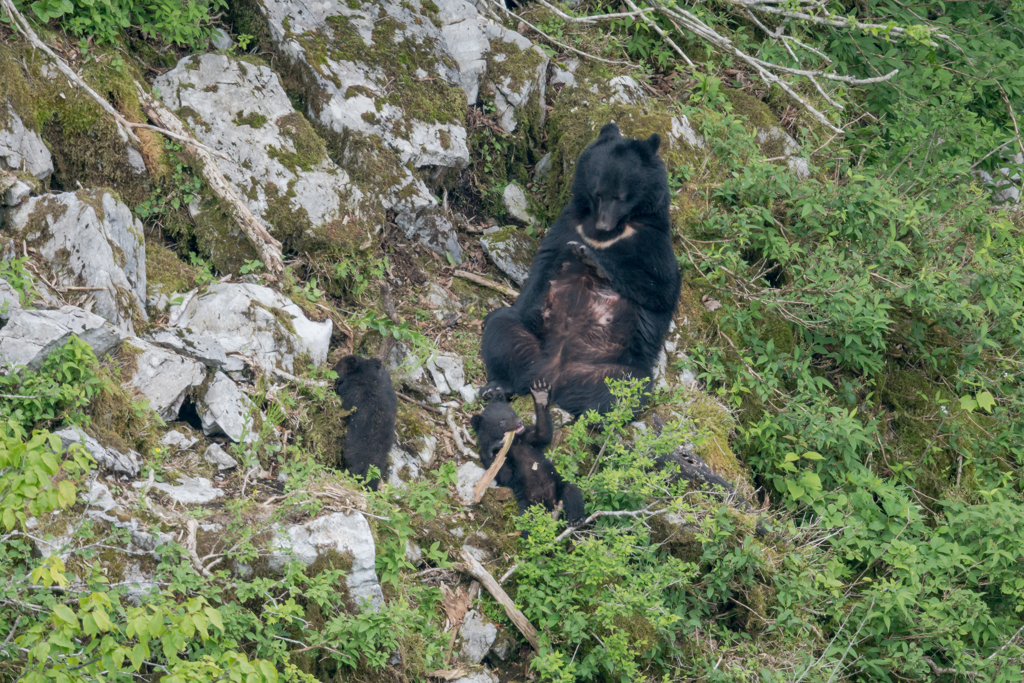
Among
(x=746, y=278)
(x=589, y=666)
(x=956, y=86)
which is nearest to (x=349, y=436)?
(x=589, y=666)

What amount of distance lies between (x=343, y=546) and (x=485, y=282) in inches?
130

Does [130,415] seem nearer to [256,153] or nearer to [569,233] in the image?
[256,153]

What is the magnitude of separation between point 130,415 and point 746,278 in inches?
184

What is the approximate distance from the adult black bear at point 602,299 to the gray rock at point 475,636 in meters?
1.87

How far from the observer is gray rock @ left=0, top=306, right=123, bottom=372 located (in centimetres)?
403

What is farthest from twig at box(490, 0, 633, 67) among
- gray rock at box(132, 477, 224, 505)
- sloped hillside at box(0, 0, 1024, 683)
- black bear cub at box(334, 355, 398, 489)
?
gray rock at box(132, 477, 224, 505)

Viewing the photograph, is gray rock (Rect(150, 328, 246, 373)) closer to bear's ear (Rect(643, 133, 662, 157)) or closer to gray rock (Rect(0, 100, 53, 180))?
gray rock (Rect(0, 100, 53, 180))

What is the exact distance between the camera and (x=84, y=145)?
5.43 metres

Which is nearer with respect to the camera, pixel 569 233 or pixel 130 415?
pixel 130 415

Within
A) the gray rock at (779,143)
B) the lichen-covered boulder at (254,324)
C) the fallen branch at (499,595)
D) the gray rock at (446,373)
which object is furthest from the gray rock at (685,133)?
the fallen branch at (499,595)

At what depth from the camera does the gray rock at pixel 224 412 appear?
15.3ft

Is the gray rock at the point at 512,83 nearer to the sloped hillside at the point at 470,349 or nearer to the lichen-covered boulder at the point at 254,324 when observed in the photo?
the sloped hillside at the point at 470,349

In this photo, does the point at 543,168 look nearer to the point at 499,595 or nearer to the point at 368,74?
the point at 368,74

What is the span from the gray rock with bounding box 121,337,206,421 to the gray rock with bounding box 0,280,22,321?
56 centimetres
